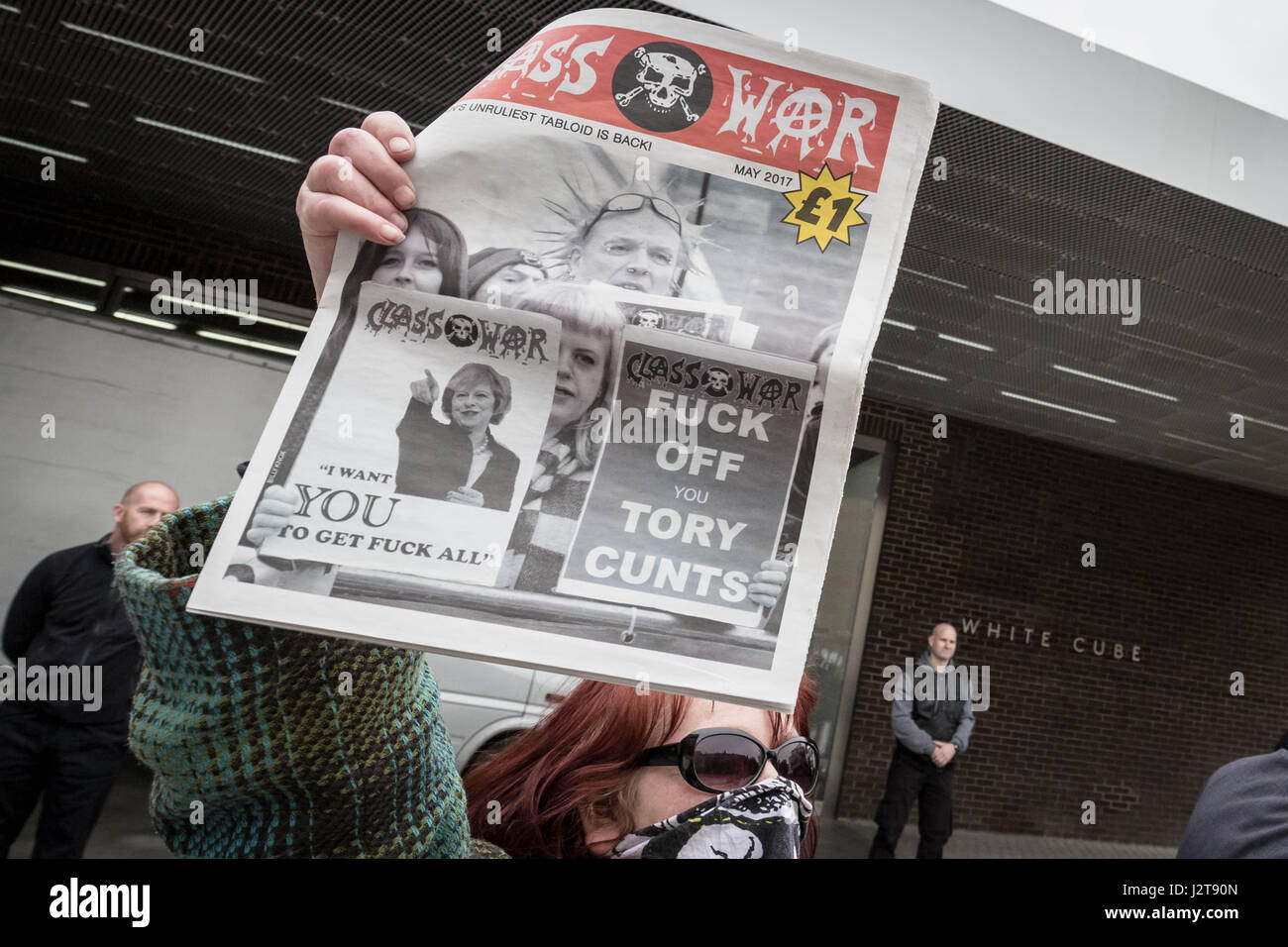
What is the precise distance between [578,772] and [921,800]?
5.26 meters

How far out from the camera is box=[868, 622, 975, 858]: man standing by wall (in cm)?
570

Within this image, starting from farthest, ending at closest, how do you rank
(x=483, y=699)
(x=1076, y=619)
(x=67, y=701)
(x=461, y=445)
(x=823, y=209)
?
(x=1076, y=619), (x=483, y=699), (x=67, y=701), (x=823, y=209), (x=461, y=445)

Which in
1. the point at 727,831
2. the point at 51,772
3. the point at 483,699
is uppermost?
the point at 727,831

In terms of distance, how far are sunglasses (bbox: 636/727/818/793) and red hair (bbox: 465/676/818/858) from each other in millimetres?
27

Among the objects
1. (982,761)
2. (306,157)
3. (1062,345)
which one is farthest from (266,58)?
(982,761)

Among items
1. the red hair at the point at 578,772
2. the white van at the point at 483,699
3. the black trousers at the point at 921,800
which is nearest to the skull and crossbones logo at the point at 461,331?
the red hair at the point at 578,772

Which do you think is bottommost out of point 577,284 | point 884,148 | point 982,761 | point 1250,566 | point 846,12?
point 982,761

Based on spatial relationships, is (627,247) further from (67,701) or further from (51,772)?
(51,772)

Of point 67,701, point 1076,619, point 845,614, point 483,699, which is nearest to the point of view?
point 67,701

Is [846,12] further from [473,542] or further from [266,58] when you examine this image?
[473,542]

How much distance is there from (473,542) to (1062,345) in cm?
719

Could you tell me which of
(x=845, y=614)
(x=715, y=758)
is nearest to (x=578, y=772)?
(x=715, y=758)

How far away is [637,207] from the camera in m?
0.88

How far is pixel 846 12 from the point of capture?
405 cm
